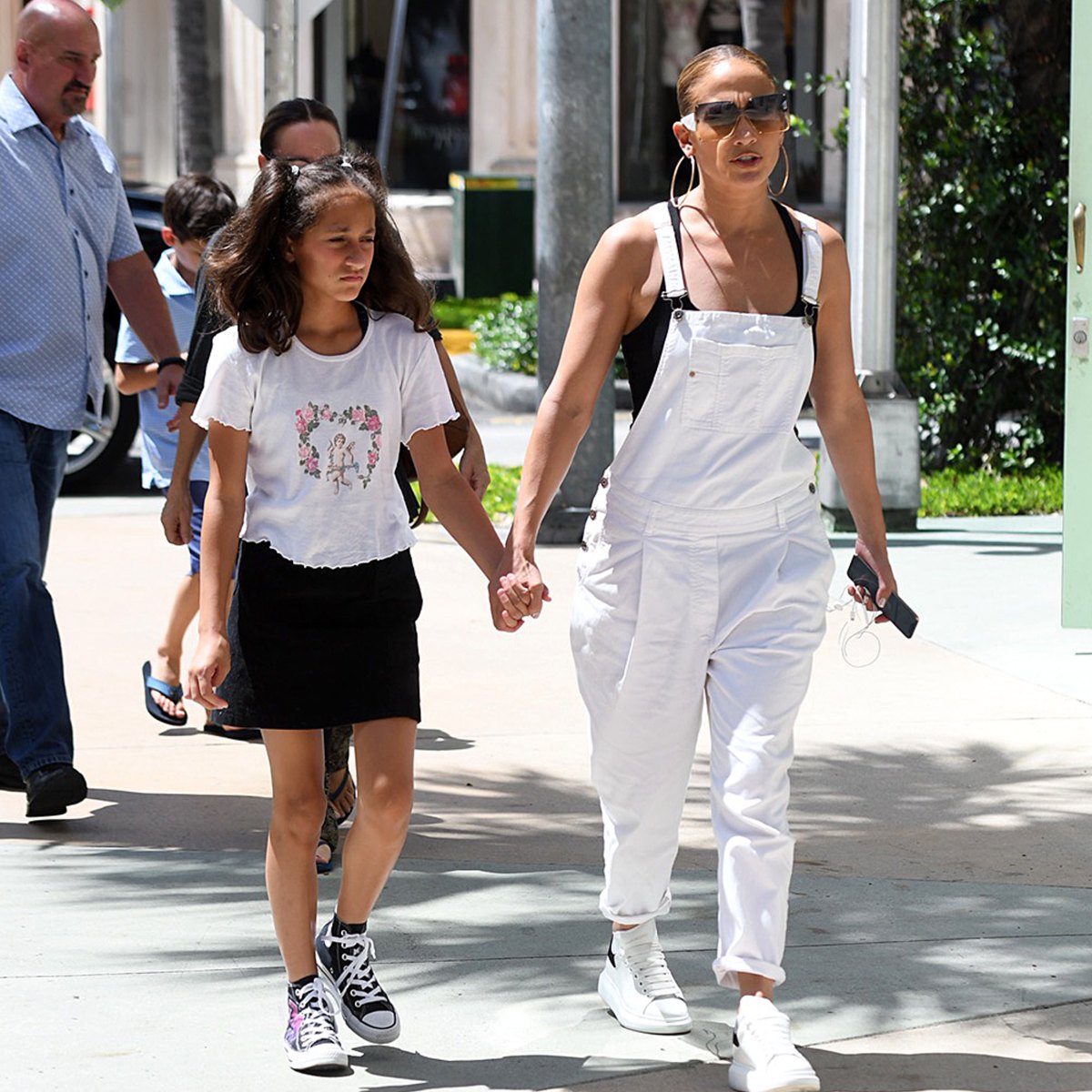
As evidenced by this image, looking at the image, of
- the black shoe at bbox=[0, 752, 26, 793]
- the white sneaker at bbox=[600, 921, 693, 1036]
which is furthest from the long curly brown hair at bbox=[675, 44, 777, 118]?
the black shoe at bbox=[0, 752, 26, 793]

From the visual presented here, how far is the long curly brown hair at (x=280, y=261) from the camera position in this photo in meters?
3.89

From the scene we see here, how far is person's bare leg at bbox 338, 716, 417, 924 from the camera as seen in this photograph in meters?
3.92

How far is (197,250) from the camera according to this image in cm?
652

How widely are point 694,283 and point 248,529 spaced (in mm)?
937

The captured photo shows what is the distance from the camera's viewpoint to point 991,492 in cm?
1075

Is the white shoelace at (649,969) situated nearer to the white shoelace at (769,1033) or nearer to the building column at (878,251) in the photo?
the white shoelace at (769,1033)

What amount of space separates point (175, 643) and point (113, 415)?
15.4ft

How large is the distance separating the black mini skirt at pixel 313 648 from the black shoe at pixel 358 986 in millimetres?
443

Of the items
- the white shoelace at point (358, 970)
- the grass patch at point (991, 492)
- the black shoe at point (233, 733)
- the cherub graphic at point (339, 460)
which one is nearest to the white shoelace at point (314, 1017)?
the white shoelace at point (358, 970)

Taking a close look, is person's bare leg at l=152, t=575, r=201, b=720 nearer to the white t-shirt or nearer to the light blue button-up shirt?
the light blue button-up shirt

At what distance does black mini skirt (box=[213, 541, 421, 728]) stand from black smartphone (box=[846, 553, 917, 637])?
0.89 meters

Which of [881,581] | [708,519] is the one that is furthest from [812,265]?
[881,581]

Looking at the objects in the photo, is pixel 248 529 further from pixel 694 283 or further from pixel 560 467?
pixel 694 283

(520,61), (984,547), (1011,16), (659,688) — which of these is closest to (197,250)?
(659,688)
